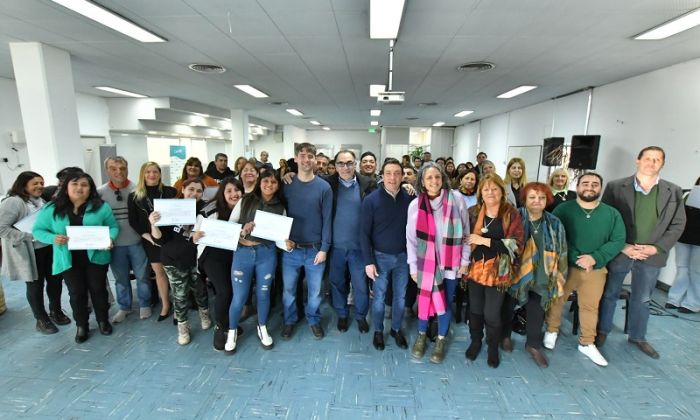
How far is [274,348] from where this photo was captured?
9.39 ft

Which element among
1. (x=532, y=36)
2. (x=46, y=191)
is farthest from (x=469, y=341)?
(x=46, y=191)

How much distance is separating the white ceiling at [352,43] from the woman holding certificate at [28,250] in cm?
174

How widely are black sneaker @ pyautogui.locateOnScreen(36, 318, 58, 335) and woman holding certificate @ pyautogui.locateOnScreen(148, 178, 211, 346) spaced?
126 cm

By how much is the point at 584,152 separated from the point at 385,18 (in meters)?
4.70

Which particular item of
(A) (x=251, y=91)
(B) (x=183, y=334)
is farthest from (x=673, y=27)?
(A) (x=251, y=91)

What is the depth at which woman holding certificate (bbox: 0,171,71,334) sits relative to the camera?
2807 mm

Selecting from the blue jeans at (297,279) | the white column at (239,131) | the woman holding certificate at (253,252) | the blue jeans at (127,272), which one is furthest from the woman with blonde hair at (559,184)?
the white column at (239,131)

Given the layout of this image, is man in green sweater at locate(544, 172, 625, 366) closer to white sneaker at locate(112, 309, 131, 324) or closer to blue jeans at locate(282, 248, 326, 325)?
blue jeans at locate(282, 248, 326, 325)

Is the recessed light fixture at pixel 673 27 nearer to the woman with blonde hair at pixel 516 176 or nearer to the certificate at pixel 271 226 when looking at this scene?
the woman with blonde hair at pixel 516 176

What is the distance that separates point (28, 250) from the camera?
9.42ft

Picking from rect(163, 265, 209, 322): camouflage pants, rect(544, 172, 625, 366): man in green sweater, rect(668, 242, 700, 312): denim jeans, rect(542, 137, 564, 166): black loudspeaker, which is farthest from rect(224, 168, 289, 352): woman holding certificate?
rect(542, 137, 564, 166): black loudspeaker

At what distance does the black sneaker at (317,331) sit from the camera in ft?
9.90

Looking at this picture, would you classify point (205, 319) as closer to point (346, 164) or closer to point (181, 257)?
point (181, 257)

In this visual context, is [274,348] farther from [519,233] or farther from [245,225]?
[519,233]
